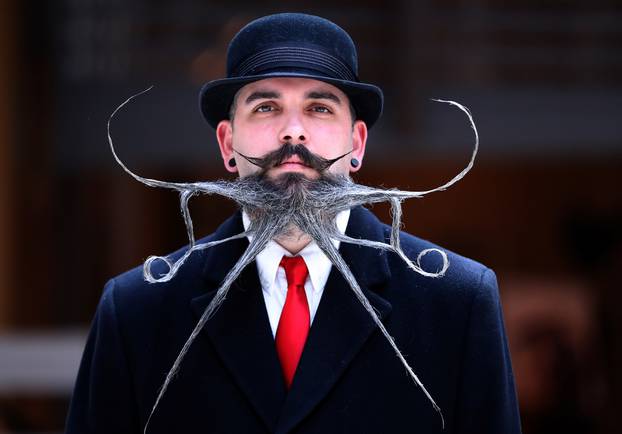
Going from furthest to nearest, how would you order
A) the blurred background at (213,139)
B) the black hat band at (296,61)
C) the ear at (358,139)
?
1. the blurred background at (213,139)
2. the ear at (358,139)
3. the black hat band at (296,61)

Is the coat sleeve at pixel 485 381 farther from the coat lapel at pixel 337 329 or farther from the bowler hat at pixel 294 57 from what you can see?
the bowler hat at pixel 294 57

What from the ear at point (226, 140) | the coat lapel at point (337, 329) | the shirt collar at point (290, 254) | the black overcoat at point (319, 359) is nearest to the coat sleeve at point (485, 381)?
the black overcoat at point (319, 359)

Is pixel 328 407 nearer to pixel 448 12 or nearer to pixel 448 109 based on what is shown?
pixel 448 109

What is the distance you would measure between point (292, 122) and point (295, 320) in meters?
0.49

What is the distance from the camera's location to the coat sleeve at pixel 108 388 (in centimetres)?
263

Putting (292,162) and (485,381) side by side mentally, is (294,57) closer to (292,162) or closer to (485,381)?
(292,162)

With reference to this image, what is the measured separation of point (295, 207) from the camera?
2.52 metres

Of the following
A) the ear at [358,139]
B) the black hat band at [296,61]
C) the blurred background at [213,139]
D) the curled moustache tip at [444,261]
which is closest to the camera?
the curled moustache tip at [444,261]

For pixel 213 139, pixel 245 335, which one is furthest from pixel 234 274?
pixel 213 139

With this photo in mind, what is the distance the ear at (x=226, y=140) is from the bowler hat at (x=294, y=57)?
0.09m

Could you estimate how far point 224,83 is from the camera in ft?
8.55

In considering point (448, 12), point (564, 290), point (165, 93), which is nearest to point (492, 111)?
point (448, 12)

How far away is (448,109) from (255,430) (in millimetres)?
5153

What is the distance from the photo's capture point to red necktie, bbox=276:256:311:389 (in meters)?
2.59
